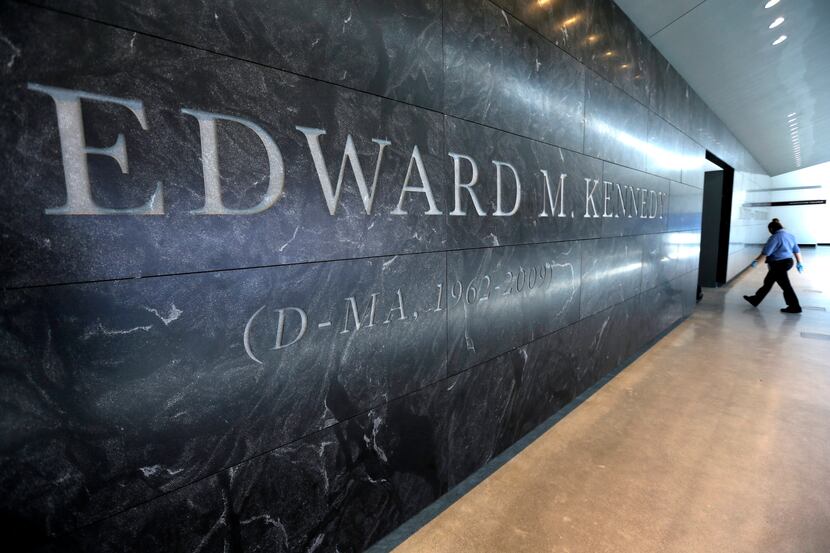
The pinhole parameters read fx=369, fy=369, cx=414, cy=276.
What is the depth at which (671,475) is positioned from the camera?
2.68 meters

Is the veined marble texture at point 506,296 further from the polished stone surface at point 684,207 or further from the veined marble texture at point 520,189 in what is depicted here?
the polished stone surface at point 684,207

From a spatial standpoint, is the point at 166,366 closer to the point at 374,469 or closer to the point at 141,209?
the point at 141,209

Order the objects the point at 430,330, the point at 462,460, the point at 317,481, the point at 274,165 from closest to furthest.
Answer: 1. the point at 274,165
2. the point at 317,481
3. the point at 430,330
4. the point at 462,460

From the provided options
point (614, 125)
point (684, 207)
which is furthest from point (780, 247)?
point (614, 125)

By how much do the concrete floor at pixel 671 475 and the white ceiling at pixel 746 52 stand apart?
4.21 metres

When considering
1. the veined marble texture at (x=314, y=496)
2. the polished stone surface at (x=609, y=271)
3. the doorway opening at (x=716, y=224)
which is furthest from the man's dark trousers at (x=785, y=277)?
the veined marble texture at (x=314, y=496)

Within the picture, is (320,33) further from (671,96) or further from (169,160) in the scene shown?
(671,96)

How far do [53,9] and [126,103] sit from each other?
27cm

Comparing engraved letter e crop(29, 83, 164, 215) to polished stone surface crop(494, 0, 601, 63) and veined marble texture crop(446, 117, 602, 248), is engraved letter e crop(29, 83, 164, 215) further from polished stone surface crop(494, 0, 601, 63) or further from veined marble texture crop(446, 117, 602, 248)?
polished stone surface crop(494, 0, 601, 63)

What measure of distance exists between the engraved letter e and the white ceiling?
4.84m

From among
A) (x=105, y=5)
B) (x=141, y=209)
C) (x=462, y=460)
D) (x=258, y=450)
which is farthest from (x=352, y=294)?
(x=462, y=460)

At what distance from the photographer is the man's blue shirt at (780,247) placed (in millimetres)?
7422

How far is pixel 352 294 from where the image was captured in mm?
1835

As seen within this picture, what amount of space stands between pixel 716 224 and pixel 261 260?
12.9 metres
